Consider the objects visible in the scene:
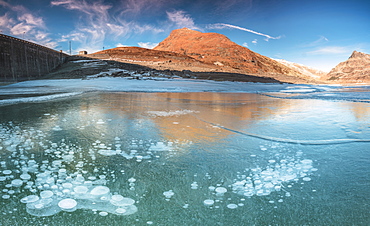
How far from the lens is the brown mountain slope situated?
165 ft

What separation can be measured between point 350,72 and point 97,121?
4017 inches

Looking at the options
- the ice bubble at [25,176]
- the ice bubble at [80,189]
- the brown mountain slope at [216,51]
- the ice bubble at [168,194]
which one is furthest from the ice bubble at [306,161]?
the brown mountain slope at [216,51]

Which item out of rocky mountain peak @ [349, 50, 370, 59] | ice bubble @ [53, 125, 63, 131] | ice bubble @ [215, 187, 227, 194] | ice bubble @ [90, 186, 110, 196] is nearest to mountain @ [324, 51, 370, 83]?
rocky mountain peak @ [349, 50, 370, 59]

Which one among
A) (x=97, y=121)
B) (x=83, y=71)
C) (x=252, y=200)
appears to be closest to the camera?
(x=252, y=200)

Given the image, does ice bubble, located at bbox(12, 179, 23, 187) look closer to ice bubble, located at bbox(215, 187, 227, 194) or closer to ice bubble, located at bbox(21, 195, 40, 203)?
ice bubble, located at bbox(21, 195, 40, 203)

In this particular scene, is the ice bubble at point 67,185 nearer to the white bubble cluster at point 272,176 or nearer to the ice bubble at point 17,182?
the ice bubble at point 17,182

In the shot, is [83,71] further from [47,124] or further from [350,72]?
[350,72]

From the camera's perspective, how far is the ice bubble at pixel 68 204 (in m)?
1.55

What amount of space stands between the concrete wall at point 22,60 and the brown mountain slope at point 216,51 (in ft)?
91.3

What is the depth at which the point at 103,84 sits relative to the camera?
17.2 metres

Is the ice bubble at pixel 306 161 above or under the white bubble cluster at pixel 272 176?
above

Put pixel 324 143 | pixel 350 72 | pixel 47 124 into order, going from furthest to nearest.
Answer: pixel 350 72 < pixel 47 124 < pixel 324 143

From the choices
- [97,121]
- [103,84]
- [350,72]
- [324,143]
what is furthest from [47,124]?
[350,72]

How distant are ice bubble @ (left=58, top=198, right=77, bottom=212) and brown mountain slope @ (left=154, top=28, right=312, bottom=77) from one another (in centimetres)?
4408
